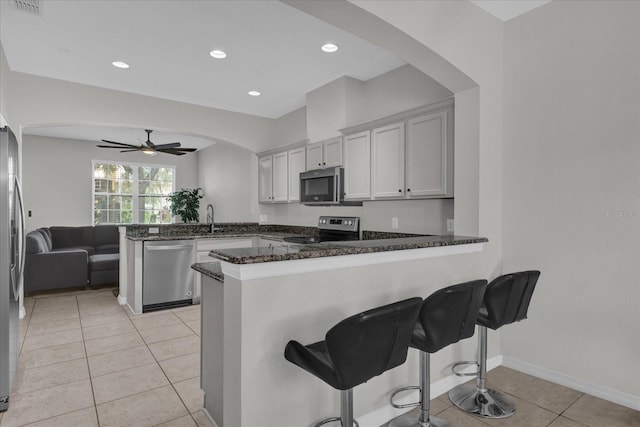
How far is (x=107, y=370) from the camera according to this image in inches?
110

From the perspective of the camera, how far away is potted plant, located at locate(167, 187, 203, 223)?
8602 millimetres

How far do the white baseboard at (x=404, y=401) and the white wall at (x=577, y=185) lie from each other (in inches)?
25.8

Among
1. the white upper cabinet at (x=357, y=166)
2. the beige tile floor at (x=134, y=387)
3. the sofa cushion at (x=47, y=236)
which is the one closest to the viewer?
the beige tile floor at (x=134, y=387)

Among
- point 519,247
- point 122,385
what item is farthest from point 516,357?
point 122,385

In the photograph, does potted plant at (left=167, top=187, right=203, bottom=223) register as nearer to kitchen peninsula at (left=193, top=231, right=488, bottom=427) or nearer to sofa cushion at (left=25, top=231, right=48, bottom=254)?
sofa cushion at (left=25, top=231, right=48, bottom=254)

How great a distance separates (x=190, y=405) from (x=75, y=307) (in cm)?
331

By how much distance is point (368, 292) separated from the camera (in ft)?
6.65

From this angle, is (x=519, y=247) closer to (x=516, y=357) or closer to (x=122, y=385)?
(x=516, y=357)

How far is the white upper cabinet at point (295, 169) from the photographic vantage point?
4.92 meters

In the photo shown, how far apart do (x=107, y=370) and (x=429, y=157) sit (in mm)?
3158

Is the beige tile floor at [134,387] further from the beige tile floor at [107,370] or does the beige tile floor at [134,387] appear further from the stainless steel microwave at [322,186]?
the stainless steel microwave at [322,186]

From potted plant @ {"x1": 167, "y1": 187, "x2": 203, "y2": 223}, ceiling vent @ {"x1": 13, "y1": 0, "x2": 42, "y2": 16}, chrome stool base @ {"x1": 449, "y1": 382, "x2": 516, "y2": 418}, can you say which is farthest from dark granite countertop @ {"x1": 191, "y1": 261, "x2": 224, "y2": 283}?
potted plant @ {"x1": 167, "y1": 187, "x2": 203, "y2": 223}

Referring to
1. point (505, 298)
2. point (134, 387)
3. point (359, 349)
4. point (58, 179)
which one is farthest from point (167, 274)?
point (58, 179)

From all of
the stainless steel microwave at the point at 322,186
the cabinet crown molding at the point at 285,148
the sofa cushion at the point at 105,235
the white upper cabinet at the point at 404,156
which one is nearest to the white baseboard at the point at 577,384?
the white upper cabinet at the point at 404,156
